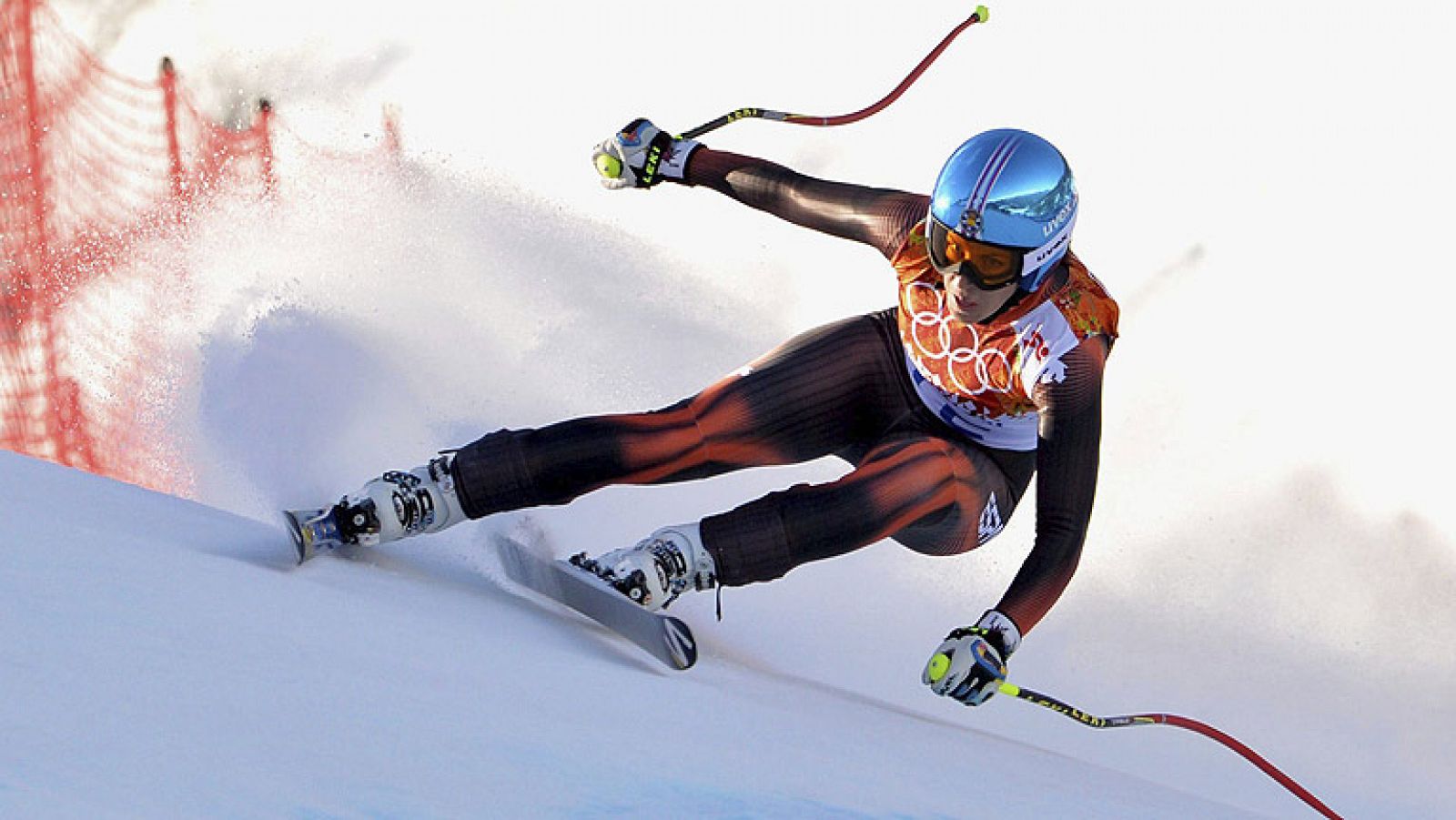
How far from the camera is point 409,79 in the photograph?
8617mm

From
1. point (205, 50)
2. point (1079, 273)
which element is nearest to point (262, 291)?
point (1079, 273)

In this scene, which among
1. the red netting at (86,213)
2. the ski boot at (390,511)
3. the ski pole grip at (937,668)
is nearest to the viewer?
the ski pole grip at (937,668)

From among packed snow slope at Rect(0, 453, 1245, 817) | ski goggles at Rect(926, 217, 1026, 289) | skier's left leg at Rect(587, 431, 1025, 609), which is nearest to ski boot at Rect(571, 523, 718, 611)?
skier's left leg at Rect(587, 431, 1025, 609)

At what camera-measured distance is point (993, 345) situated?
318 cm

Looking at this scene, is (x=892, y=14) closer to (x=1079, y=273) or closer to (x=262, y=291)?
(x=262, y=291)

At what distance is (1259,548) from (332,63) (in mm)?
5574

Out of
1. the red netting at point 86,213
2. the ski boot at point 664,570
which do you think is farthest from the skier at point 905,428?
the red netting at point 86,213

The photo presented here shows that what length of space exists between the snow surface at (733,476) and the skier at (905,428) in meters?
0.19

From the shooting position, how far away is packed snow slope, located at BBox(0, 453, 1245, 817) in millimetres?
1606

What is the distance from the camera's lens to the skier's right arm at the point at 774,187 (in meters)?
3.33

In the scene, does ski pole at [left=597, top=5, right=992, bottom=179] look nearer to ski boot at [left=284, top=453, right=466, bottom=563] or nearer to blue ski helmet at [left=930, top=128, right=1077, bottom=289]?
blue ski helmet at [left=930, top=128, right=1077, bottom=289]

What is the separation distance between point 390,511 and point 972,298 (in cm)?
107

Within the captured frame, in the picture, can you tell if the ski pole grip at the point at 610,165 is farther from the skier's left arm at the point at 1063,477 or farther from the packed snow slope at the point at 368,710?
the skier's left arm at the point at 1063,477

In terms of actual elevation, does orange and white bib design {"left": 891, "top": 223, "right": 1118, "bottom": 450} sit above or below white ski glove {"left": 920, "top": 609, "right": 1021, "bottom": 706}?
above
